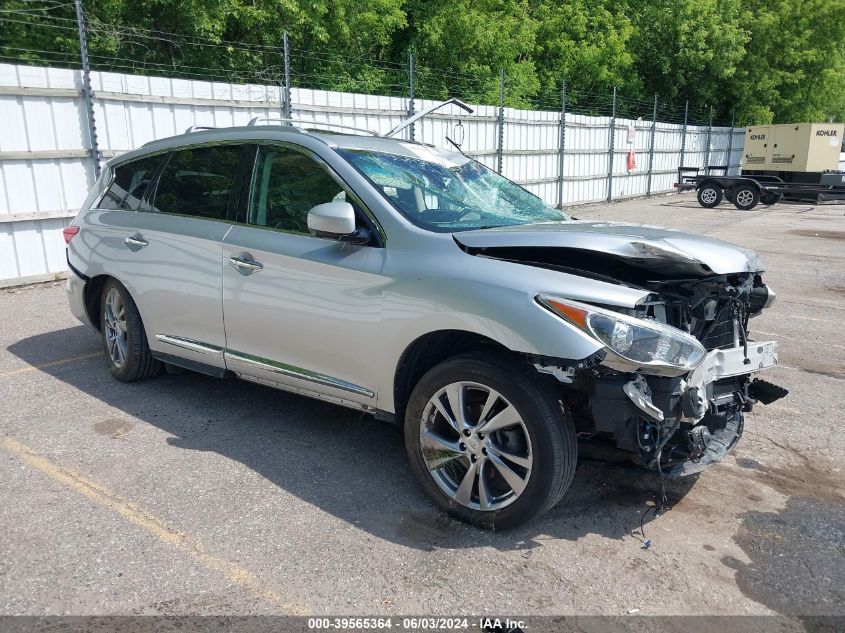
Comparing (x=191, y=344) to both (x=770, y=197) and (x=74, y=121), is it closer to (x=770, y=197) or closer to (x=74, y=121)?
(x=74, y=121)

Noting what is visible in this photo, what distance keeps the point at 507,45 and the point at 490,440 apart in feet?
85.0

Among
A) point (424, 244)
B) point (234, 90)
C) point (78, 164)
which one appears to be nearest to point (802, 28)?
point (234, 90)

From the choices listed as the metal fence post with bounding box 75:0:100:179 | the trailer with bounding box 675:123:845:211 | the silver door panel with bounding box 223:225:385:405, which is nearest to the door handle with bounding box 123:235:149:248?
the silver door panel with bounding box 223:225:385:405

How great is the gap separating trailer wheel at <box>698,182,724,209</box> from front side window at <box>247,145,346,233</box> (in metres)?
20.4

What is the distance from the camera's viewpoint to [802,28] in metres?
35.7

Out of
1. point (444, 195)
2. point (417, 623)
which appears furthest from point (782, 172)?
point (417, 623)

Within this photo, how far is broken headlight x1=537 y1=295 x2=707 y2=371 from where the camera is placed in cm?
290

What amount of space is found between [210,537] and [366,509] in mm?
742

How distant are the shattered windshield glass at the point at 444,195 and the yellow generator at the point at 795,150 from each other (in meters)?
21.3

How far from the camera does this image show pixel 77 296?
5465mm

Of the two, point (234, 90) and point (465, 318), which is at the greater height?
point (234, 90)

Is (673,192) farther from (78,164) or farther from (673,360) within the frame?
(673,360)

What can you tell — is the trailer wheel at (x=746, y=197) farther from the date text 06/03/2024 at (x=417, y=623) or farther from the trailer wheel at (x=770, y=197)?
the date text 06/03/2024 at (x=417, y=623)

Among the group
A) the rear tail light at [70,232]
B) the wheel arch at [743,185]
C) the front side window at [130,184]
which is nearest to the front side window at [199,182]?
the front side window at [130,184]
